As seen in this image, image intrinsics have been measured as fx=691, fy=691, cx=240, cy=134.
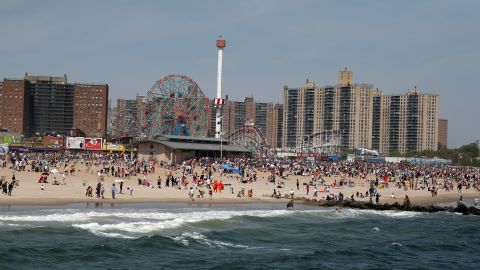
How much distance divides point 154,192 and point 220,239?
1735cm

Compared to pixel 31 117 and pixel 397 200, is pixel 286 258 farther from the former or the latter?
pixel 31 117

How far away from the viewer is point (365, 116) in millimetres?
190000

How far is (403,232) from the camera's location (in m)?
37.2

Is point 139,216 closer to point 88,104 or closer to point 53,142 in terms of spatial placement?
point 53,142

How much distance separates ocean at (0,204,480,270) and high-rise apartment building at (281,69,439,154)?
14438 centimetres

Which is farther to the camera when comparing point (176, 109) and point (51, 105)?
point (51, 105)

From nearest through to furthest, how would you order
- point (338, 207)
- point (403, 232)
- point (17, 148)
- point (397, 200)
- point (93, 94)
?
point (403, 232) < point (338, 207) < point (397, 200) < point (17, 148) < point (93, 94)

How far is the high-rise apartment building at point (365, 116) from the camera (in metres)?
186

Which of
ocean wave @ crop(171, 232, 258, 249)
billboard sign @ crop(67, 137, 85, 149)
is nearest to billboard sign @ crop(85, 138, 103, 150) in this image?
billboard sign @ crop(67, 137, 85, 149)

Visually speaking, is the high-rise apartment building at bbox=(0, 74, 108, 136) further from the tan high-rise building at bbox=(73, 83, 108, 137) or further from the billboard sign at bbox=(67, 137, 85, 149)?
the billboard sign at bbox=(67, 137, 85, 149)

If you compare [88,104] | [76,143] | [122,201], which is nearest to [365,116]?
[88,104]

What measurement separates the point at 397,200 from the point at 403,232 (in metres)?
17.1

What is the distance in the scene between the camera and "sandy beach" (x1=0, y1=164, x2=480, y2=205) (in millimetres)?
41438

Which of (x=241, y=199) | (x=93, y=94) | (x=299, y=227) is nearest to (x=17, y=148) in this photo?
(x=241, y=199)
